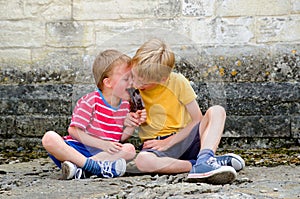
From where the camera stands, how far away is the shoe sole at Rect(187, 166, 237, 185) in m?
2.68

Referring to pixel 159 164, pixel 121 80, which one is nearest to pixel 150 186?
pixel 159 164

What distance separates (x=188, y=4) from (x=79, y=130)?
1.58m

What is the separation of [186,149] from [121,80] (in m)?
0.56

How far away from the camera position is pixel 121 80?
9.75 ft

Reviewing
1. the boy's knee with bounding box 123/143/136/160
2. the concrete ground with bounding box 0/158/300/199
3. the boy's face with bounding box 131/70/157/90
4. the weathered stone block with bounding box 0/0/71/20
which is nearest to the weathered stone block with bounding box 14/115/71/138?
the weathered stone block with bounding box 0/0/71/20

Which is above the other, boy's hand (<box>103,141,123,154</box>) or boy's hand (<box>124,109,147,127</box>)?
boy's hand (<box>124,109,147,127</box>)

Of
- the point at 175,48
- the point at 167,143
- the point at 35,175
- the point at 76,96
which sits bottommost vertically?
the point at 35,175

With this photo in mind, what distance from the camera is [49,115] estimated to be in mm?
4242

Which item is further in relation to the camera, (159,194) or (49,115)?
(49,115)

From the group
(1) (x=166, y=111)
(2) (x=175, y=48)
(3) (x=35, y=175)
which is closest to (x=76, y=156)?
(3) (x=35, y=175)

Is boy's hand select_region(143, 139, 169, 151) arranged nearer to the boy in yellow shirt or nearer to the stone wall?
the boy in yellow shirt

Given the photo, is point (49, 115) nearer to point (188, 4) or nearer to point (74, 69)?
point (74, 69)

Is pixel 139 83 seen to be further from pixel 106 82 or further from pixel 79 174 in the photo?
pixel 79 174

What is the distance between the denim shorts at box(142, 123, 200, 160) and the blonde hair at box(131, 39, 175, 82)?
38 cm
